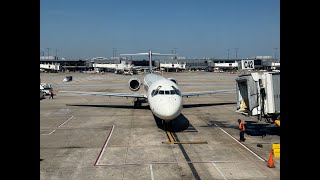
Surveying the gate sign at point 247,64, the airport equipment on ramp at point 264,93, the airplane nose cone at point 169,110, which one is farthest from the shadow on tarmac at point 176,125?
the gate sign at point 247,64

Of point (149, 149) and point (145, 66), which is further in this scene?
point (145, 66)

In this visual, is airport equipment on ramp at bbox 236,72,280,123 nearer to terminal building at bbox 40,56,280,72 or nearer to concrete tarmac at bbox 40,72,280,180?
concrete tarmac at bbox 40,72,280,180

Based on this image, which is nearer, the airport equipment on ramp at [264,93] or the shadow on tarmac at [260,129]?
the airport equipment on ramp at [264,93]

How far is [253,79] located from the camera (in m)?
17.0

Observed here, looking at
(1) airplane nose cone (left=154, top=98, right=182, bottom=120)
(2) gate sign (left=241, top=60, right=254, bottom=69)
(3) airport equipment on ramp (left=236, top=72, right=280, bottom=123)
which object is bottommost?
(1) airplane nose cone (left=154, top=98, right=182, bottom=120)

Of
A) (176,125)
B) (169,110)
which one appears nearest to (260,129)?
(176,125)

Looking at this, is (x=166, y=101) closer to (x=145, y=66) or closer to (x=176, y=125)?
(x=176, y=125)

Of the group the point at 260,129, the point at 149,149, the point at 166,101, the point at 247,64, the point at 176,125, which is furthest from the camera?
the point at 247,64

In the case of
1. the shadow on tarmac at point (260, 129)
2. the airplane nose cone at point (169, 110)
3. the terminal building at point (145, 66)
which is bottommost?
the shadow on tarmac at point (260, 129)

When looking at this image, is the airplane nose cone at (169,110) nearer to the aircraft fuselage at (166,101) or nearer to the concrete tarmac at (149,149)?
the aircraft fuselage at (166,101)

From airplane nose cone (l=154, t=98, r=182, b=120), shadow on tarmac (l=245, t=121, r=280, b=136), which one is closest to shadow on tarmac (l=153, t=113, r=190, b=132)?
airplane nose cone (l=154, t=98, r=182, b=120)

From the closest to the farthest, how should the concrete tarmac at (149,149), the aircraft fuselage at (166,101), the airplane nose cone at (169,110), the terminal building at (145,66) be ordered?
the concrete tarmac at (149,149) < the airplane nose cone at (169,110) < the aircraft fuselage at (166,101) < the terminal building at (145,66)

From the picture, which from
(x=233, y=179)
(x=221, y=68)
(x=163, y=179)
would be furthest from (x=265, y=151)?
(x=221, y=68)

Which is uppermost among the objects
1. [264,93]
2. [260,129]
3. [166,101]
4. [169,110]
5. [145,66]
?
[145,66]
